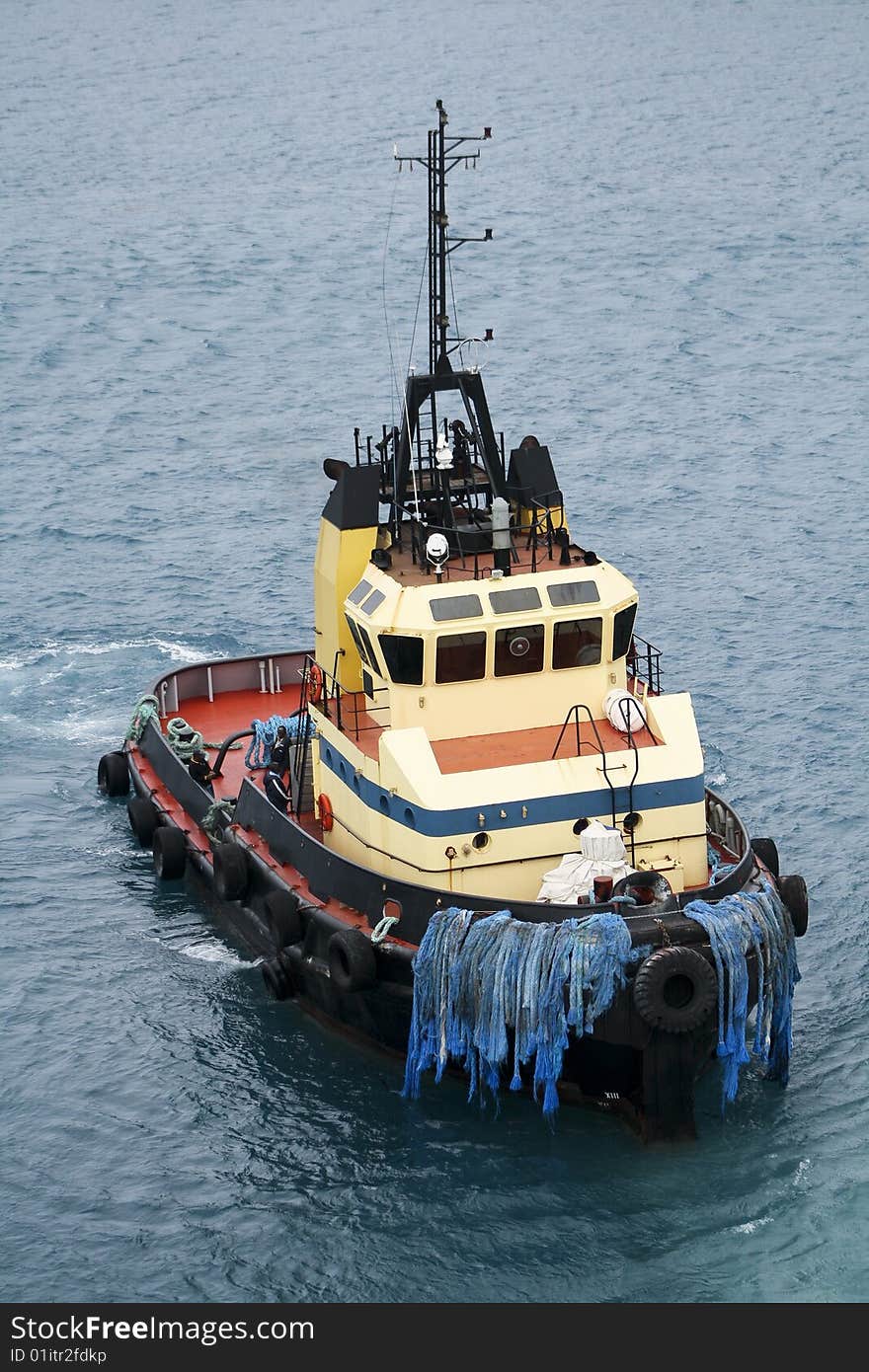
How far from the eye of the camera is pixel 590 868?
65.8 feet

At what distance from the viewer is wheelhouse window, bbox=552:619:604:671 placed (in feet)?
70.5

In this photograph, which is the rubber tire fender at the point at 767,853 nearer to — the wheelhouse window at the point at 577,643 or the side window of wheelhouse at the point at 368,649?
the wheelhouse window at the point at 577,643

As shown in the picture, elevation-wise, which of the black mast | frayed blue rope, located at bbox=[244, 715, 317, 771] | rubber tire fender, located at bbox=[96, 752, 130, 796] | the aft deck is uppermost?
the black mast

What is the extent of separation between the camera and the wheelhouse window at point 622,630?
21672mm

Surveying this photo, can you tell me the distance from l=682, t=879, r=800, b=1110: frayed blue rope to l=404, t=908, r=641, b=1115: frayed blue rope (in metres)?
0.97

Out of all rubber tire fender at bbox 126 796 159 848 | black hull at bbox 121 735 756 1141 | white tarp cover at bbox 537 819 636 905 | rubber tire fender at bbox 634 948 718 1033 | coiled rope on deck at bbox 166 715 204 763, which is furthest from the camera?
rubber tire fender at bbox 126 796 159 848

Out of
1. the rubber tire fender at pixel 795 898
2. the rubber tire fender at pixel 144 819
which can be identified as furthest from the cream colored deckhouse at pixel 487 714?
the rubber tire fender at pixel 144 819

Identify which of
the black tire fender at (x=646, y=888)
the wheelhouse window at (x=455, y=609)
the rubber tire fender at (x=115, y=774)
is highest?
the wheelhouse window at (x=455, y=609)

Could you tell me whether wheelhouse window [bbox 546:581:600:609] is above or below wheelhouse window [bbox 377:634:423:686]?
above

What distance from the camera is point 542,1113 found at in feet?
66.6

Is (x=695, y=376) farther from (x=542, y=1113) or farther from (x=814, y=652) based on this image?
(x=542, y=1113)

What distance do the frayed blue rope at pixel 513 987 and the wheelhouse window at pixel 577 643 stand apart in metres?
3.35

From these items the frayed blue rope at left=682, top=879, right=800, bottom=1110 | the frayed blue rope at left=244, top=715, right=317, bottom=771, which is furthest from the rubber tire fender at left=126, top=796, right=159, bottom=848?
the frayed blue rope at left=682, top=879, right=800, bottom=1110

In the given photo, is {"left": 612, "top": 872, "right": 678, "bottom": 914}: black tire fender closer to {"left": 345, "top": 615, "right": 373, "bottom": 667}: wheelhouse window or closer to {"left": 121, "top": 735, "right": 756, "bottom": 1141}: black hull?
{"left": 121, "top": 735, "right": 756, "bottom": 1141}: black hull
